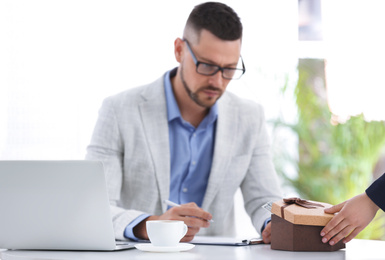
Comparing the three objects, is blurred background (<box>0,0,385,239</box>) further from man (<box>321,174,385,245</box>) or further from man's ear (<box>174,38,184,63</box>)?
man (<box>321,174,385,245</box>)

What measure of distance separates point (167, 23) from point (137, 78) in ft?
1.60

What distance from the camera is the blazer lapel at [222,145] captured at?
2.28 m

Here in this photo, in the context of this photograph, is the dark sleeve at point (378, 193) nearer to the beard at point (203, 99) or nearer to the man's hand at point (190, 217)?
the man's hand at point (190, 217)

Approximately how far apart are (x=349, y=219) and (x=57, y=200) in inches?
29.9

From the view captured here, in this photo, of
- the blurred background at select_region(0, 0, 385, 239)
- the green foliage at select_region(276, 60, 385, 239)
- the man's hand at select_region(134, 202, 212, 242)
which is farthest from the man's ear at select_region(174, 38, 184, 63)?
the green foliage at select_region(276, 60, 385, 239)

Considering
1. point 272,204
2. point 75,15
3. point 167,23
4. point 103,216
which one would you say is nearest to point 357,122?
point 167,23

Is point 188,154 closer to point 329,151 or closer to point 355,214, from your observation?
point 355,214

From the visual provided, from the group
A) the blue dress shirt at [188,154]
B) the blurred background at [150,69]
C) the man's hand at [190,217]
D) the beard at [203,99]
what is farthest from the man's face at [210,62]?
the blurred background at [150,69]

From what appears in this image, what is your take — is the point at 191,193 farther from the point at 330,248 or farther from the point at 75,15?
the point at 75,15

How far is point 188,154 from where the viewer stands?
2352 millimetres

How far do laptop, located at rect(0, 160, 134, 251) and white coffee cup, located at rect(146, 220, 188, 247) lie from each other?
120 millimetres

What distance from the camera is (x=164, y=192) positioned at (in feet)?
7.32

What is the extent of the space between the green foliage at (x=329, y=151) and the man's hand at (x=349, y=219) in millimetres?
2572

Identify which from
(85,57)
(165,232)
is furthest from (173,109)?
(85,57)
